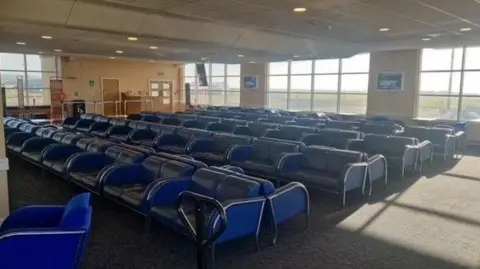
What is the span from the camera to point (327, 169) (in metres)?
5.78

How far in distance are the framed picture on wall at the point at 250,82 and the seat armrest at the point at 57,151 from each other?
38.1 ft

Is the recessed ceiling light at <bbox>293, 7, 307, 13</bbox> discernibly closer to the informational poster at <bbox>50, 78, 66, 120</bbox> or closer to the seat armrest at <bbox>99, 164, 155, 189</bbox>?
the seat armrest at <bbox>99, 164, 155, 189</bbox>

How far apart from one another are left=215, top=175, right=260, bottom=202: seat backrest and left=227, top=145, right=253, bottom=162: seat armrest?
2.51 metres

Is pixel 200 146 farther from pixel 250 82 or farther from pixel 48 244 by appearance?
pixel 250 82

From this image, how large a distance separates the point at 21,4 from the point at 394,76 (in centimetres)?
1090

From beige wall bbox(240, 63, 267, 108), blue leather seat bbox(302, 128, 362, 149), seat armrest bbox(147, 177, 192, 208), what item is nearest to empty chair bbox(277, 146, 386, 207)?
blue leather seat bbox(302, 128, 362, 149)

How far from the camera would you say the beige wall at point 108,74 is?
1692 cm

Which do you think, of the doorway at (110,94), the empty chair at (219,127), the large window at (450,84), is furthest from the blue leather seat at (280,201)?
the doorway at (110,94)

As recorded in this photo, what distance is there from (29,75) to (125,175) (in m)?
14.2

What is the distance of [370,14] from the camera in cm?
664

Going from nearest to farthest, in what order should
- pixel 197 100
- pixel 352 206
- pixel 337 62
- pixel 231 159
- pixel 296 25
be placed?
pixel 352 206
pixel 231 159
pixel 296 25
pixel 337 62
pixel 197 100

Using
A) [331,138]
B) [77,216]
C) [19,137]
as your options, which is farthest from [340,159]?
[19,137]

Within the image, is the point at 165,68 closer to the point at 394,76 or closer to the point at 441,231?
the point at 394,76

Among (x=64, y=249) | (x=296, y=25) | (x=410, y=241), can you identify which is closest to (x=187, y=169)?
(x=64, y=249)
